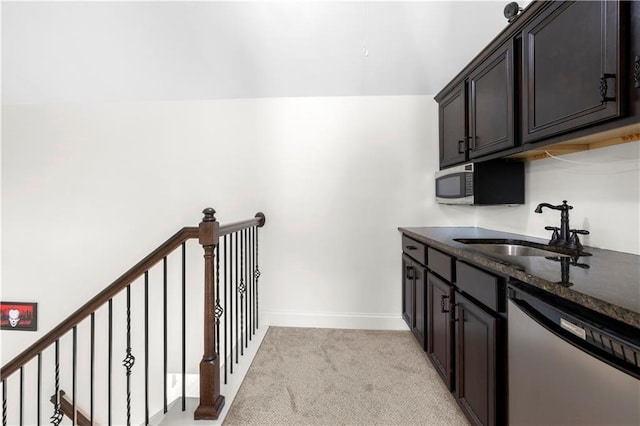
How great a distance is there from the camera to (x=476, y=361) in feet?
4.70

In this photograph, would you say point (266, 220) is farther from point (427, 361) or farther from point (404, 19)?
point (404, 19)

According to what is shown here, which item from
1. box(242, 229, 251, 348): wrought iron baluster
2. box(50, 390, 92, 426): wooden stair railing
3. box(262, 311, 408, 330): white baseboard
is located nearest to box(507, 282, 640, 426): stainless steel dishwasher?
box(262, 311, 408, 330): white baseboard

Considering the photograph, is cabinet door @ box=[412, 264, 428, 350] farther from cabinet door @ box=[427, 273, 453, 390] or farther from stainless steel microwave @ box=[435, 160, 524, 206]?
stainless steel microwave @ box=[435, 160, 524, 206]

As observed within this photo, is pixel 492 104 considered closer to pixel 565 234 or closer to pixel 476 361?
pixel 565 234

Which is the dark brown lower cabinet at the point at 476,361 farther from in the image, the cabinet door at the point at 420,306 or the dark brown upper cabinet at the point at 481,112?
the dark brown upper cabinet at the point at 481,112

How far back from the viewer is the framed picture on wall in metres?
3.12

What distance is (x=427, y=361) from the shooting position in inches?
88.8

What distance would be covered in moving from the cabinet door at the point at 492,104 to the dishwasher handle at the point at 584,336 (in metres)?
1.04

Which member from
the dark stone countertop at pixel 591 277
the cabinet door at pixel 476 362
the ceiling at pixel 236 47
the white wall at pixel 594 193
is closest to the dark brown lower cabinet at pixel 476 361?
the cabinet door at pixel 476 362

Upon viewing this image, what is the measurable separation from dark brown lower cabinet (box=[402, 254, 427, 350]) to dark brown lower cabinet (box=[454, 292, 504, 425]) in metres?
0.53

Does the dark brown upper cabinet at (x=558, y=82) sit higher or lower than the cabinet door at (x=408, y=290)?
higher

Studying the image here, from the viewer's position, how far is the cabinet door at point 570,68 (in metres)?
1.10

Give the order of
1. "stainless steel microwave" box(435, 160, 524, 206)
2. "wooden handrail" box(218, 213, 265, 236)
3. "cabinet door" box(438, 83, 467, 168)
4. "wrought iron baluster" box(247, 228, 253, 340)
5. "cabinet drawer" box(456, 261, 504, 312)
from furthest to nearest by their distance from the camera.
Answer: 1. "wrought iron baluster" box(247, 228, 253, 340)
2. "cabinet door" box(438, 83, 467, 168)
3. "stainless steel microwave" box(435, 160, 524, 206)
4. "wooden handrail" box(218, 213, 265, 236)
5. "cabinet drawer" box(456, 261, 504, 312)

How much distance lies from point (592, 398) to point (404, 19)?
2.48 m
